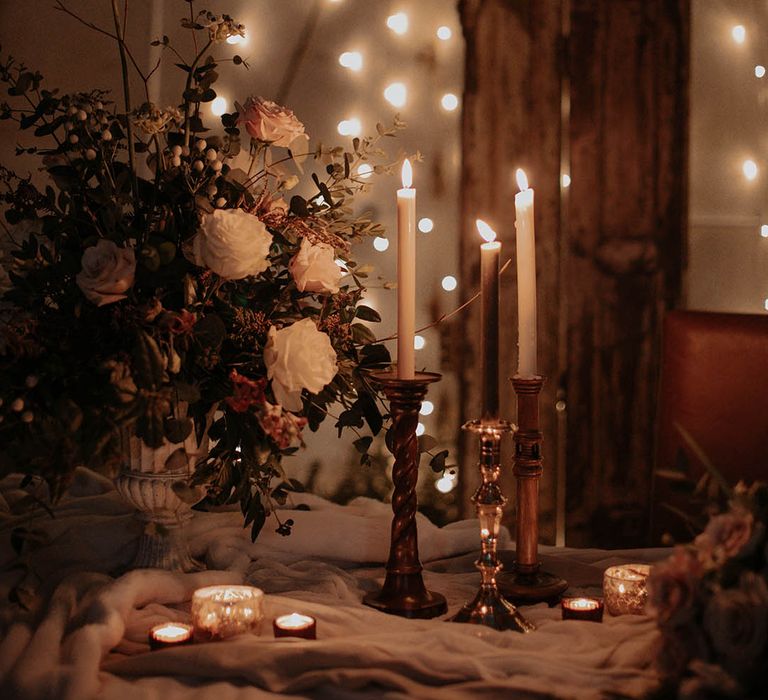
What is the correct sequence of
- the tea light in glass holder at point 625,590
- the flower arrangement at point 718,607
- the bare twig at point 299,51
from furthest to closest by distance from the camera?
the bare twig at point 299,51, the tea light in glass holder at point 625,590, the flower arrangement at point 718,607

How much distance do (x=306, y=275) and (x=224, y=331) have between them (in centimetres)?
13

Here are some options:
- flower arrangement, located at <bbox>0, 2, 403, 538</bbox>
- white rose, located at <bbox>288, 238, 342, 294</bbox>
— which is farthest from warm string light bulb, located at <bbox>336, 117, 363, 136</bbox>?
white rose, located at <bbox>288, 238, 342, 294</bbox>

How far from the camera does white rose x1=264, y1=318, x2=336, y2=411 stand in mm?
1156

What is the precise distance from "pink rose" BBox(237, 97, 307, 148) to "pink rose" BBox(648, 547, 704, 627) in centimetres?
74

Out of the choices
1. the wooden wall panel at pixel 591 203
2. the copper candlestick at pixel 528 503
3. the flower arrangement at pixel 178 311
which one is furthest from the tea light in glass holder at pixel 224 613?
the wooden wall panel at pixel 591 203

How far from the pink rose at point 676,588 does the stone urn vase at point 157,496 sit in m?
0.61

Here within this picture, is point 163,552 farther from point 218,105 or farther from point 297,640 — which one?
point 218,105

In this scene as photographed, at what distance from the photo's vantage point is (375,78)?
1872 millimetres

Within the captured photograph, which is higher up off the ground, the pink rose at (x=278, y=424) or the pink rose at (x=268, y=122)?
the pink rose at (x=268, y=122)

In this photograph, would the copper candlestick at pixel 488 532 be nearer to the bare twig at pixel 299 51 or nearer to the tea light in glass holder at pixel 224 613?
the tea light in glass holder at pixel 224 613

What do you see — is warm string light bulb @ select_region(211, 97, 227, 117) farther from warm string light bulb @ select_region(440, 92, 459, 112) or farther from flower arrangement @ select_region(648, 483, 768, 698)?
flower arrangement @ select_region(648, 483, 768, 698)

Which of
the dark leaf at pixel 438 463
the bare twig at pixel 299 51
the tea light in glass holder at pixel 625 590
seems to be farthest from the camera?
the bare twig at pixel 299 51

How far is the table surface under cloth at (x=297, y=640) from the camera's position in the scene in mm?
960

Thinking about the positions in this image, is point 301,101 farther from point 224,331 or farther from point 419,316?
point 224,331
